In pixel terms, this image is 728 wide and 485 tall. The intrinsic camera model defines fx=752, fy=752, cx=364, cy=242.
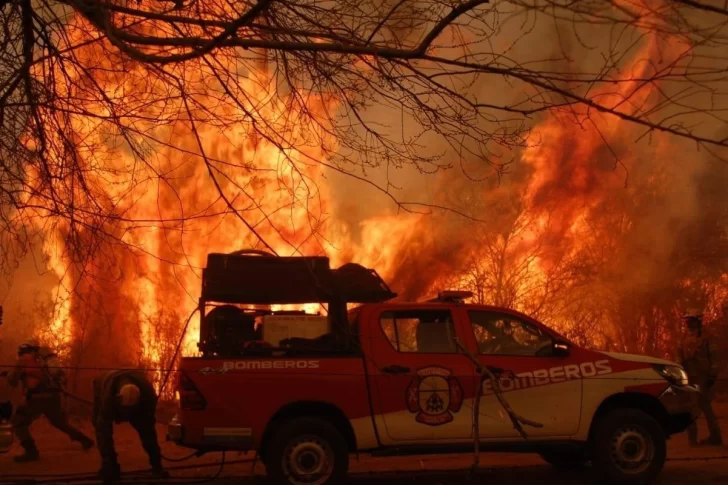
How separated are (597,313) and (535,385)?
13868 millimetres

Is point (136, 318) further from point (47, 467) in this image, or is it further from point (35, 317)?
point (47, 467)

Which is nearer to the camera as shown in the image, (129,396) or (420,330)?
(420,330)

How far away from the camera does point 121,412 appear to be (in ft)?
25.0

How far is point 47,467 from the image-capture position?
8.66 metres

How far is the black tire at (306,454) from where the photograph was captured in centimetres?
641

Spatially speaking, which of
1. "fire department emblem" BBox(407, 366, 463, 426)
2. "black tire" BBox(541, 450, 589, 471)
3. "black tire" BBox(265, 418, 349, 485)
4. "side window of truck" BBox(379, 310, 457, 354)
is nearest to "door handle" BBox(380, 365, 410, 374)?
"fire department emblem" BBox(407, 366, 463, 426)

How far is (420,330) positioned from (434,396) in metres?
0.67

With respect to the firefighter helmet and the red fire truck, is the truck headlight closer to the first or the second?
the red fire truck

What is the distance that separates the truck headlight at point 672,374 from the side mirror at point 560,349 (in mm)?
905

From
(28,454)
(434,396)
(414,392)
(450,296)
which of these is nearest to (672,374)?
(450,296)

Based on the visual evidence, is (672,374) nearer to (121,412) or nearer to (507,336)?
(507,336)

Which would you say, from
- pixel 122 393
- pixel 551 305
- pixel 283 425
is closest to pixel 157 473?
pixel 122 393

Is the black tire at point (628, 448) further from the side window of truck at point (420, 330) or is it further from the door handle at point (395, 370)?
the door handle at point (395, 370)

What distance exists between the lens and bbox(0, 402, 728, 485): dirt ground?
24.2ft
